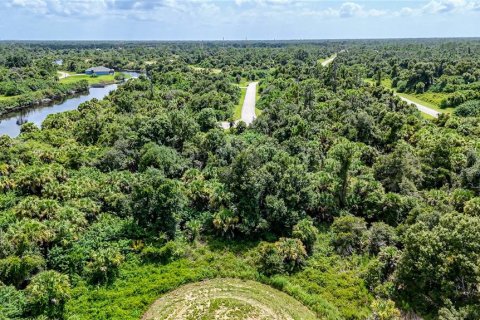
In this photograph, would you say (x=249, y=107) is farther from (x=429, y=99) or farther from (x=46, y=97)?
(x=46, y=97)

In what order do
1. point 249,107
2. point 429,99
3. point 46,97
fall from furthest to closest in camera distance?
point 46,97
point 429,99
point 249,107

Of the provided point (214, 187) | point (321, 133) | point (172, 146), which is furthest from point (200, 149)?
point (321, 133)

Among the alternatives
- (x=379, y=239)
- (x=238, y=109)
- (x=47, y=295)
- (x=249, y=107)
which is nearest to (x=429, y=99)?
(x=249, y=107)

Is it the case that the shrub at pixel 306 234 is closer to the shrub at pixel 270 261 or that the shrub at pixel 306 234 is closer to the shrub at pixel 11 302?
the shrub at pixel 270 261

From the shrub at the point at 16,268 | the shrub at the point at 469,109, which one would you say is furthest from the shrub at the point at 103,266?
the shrub at the point at 469,109

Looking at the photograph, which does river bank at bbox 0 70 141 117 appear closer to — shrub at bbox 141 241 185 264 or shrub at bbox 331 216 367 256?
shrub at bbox 141 241 185 264

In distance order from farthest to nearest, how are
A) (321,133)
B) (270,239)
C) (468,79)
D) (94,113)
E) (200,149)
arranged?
(468,79), (94,113), (321,133), (200,149), (270,239)

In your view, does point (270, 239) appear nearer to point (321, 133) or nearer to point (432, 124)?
point (321, 133)

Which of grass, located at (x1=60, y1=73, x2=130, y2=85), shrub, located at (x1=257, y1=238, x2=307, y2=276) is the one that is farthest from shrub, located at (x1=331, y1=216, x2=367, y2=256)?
grass, located at (x1=60, y1=73, x2=130, y2=85)
